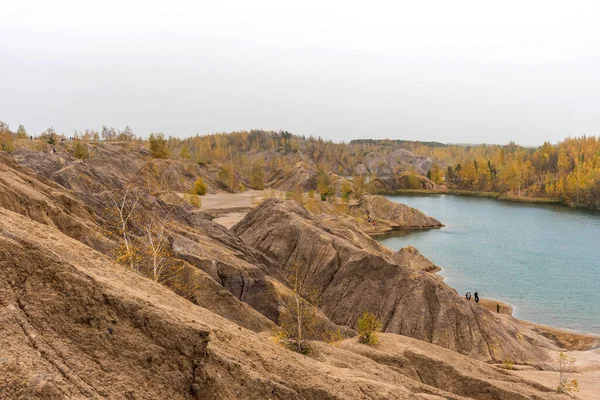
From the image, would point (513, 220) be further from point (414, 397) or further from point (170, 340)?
point (170, 340)

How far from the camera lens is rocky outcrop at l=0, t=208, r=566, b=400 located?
8930mm

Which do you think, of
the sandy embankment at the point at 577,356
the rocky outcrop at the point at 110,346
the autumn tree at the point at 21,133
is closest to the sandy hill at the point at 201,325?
the rocky outcrop at the point at 110,346

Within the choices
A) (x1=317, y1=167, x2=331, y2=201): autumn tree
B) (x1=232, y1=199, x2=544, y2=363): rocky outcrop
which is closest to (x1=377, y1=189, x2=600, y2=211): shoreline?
(x1=317, y1=167, x2=331, y2=201): autumn tree

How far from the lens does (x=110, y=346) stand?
1011 cm

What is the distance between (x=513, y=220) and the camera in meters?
115

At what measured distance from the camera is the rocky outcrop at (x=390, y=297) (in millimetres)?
33406

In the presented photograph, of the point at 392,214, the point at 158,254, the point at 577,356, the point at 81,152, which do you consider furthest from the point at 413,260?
the point at 81,152

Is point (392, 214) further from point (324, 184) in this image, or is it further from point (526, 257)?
point (324, 184)

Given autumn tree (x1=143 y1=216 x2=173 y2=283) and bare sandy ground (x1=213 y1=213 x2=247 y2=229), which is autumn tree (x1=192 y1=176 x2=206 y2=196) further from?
autumn tree (x1=143 y1=216 x2=173 y2=283)

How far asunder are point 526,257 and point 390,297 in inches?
2022

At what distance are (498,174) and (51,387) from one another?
20704 cm

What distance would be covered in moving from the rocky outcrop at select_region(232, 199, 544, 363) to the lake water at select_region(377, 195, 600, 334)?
17.4 meters

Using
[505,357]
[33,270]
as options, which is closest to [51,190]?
[33,270]

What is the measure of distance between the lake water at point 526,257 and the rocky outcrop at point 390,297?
1738 centimetres
